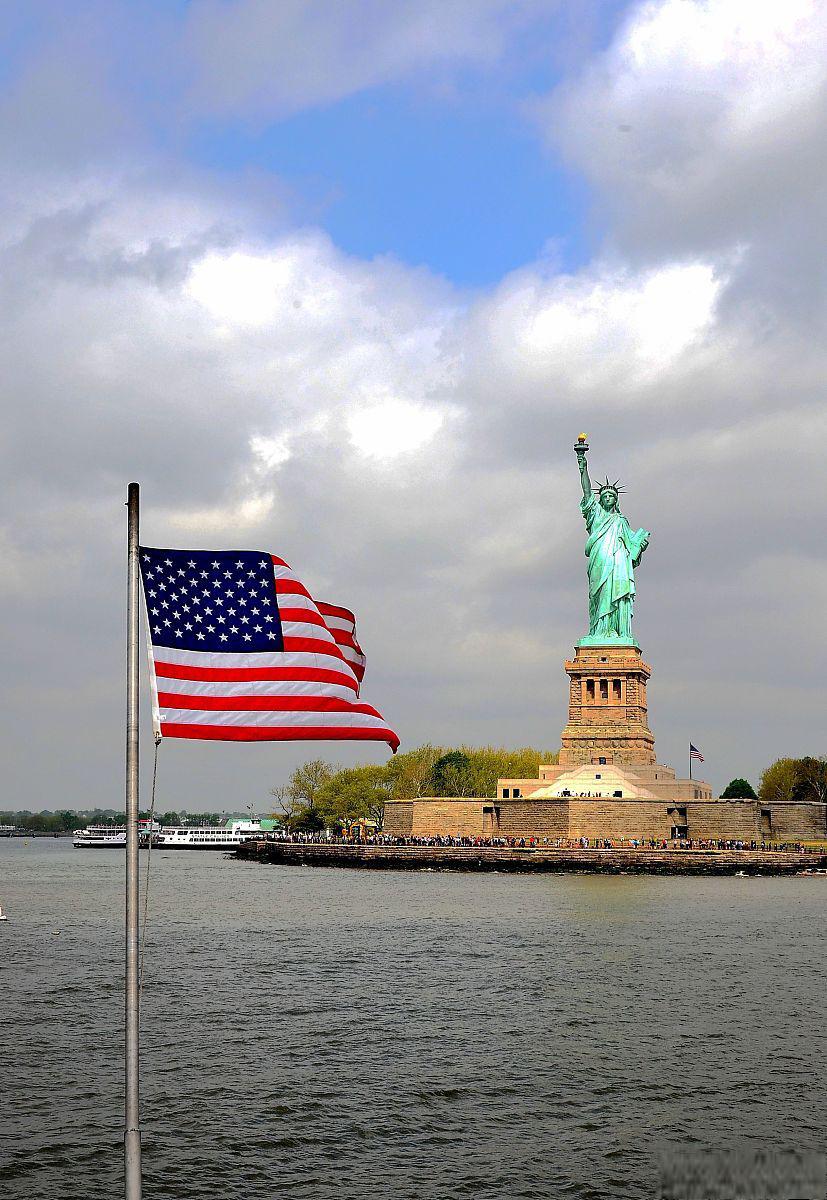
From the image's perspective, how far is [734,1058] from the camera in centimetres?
2219

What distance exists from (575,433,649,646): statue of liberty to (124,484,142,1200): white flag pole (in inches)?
3259

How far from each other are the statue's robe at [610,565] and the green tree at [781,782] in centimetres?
3318

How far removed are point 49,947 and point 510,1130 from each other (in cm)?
2362

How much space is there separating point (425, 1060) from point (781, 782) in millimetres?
103522

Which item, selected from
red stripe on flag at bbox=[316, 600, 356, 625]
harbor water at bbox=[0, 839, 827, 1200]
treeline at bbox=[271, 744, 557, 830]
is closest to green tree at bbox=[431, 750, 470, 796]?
treeline at bbox=[271, 744, 557, 830]

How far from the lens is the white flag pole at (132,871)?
35.5 ft

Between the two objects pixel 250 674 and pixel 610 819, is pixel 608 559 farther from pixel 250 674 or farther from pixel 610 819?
pixel 250 674

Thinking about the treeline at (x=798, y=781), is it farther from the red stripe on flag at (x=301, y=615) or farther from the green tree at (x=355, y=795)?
the red stripe on flag at (x=301, y=615)

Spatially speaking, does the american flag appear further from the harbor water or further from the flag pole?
the harbor water

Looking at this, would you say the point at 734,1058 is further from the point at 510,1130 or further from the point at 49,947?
the point at 49,947

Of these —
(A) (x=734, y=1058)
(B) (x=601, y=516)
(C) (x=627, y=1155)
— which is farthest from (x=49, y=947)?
(B) (x=601, y=516)

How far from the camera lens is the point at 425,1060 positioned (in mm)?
22047

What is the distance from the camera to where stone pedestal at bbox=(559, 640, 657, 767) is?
8994cm

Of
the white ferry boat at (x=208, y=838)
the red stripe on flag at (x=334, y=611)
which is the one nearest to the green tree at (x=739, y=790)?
the white ferry boat at (x=208, y=838)
